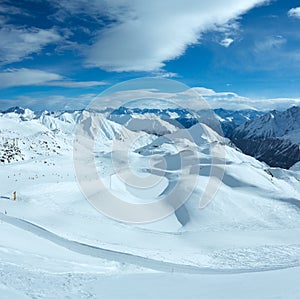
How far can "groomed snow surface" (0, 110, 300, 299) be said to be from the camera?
10711 millimetres

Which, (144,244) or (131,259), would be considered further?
(144,244)

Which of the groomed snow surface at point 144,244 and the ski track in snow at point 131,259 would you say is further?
the ski track in snow at point 131,259

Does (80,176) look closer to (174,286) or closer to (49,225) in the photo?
(49,225)

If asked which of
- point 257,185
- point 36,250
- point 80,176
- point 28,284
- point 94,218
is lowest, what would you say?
point 257,185

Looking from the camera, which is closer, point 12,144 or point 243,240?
point 243,240

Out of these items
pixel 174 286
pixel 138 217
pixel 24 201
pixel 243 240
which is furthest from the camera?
pixel 138 217

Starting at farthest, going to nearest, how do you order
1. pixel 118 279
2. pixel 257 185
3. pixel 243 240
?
pixel 257 185, pixel 243 240, pixel 118 279

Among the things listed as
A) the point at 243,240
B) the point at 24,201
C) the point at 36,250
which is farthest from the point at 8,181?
the point at 243,240

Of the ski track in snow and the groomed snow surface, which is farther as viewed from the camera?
the ski track in snow

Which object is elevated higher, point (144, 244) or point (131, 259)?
point (131, 259)

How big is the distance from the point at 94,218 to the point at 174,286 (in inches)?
574

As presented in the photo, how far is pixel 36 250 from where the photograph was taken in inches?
603

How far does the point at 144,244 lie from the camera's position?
21.1 m

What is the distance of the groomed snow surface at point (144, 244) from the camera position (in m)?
10.7
